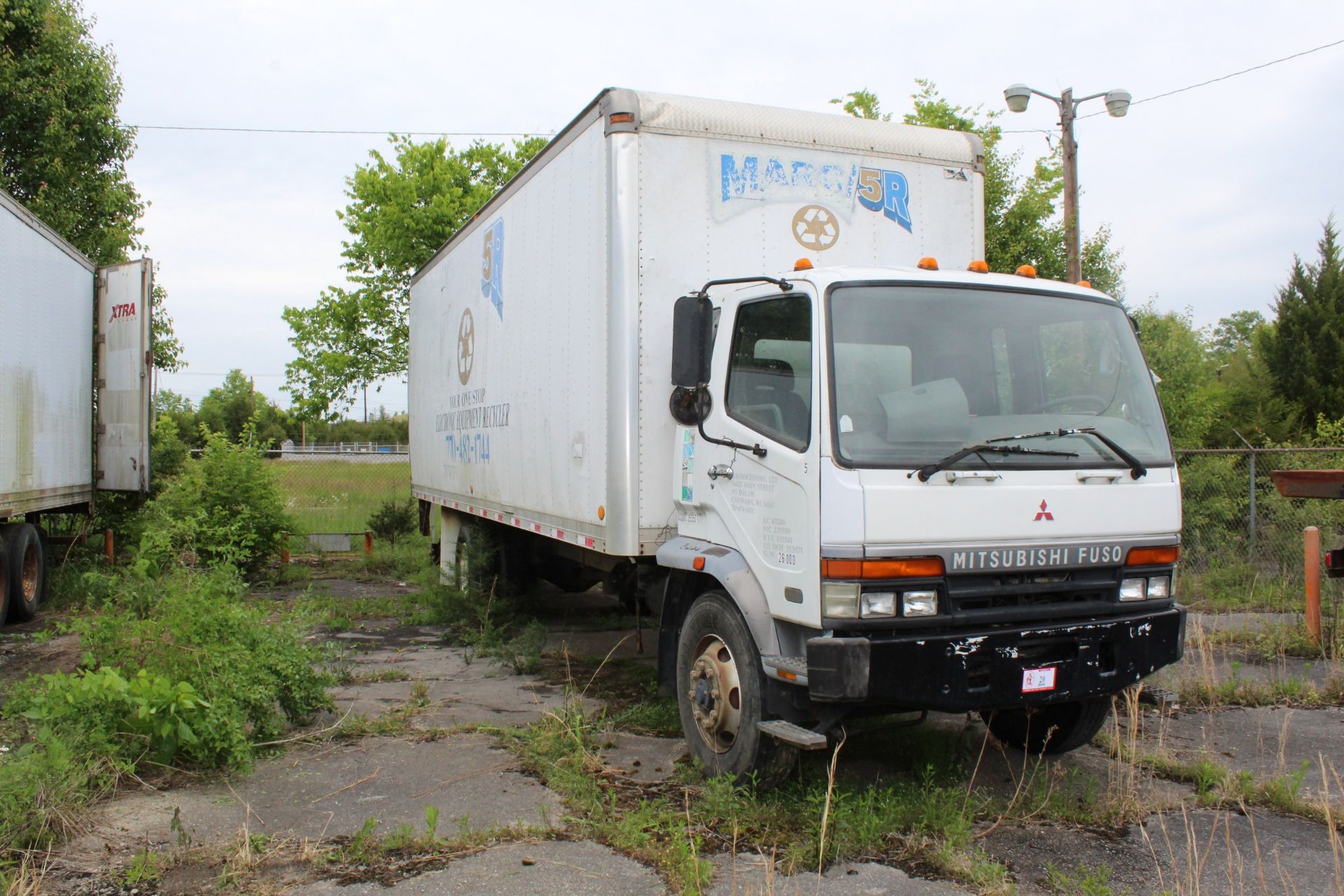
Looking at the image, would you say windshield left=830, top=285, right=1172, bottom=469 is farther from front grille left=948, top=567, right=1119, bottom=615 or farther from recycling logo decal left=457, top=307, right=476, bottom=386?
recycling logo decal left=457, top=307, right=476, bottom=386

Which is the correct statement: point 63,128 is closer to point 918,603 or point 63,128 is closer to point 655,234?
point 655,234

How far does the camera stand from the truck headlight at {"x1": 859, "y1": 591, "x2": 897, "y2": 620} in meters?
4.25

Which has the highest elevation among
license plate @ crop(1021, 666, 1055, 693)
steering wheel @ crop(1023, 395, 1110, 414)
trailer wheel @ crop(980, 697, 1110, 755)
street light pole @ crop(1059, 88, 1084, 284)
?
street light pole @ crop(1059, 88, 1084, 284)

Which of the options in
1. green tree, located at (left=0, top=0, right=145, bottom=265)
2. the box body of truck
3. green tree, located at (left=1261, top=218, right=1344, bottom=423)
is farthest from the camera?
green tree, located at (left=1261, top=218, right=1344, bottom=423)

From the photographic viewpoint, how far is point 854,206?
607 cm

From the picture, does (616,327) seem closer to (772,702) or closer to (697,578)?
(697,578)

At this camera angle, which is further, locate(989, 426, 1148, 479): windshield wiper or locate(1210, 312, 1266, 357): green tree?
locate(1210, 312, 1266, 357): green tree

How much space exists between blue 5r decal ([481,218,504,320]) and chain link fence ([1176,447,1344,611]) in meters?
7.58

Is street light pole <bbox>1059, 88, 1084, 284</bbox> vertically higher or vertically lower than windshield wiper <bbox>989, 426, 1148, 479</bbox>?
higher

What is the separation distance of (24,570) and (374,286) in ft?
40.2

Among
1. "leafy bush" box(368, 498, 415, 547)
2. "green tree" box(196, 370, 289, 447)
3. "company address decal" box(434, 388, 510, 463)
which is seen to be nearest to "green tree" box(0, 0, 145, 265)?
"leafy bush" box(368, 498, 415, 547)

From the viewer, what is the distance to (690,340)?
4.96 metres

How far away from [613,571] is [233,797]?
3037 millimetres

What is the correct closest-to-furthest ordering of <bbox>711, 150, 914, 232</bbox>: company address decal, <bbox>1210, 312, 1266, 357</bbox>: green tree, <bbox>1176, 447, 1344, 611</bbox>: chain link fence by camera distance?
<bbox>711, 150, 914, 232</bbox>: company address decal, <bbox>1176, 447, 1344, 611</bbox>: chain link fence, <bbox>1210, 312, 1266, 357</bbox>: green tree
